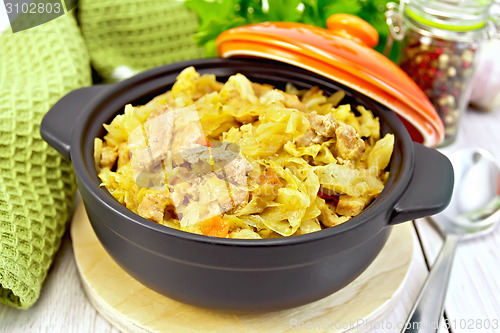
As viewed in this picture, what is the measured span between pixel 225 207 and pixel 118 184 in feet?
1.44

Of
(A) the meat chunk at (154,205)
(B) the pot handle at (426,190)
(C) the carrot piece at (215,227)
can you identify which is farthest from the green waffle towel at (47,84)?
(B) the pot handle at (426,190)

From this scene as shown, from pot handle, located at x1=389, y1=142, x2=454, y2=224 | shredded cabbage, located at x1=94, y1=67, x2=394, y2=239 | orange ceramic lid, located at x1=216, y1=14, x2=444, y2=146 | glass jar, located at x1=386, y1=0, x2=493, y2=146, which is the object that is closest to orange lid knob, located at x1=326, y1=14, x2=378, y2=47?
orange ceramic lid, located at x1=216, y1=14, x2=444, y2=146

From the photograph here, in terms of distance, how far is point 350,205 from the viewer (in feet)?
6.33

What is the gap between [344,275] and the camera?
1856 mm

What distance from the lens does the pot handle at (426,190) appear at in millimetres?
1811

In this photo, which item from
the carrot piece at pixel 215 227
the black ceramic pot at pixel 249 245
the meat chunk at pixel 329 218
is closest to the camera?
the black ceramic pot at pixel 249 245

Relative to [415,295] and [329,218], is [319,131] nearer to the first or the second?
[329,218]

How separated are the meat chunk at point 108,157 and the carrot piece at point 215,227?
1.81 feet

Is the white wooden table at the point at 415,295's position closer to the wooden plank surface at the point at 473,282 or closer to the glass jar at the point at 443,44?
the wooden plank surface at the point at 473,282

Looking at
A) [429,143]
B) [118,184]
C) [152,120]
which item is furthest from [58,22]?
[429,143]

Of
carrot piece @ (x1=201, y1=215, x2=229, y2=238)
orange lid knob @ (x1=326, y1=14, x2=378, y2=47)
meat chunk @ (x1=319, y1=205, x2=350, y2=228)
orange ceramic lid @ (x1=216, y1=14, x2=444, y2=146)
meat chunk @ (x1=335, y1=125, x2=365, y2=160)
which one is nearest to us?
carrot piece @ (x1=201, y1=215, x2=229, y2=238)

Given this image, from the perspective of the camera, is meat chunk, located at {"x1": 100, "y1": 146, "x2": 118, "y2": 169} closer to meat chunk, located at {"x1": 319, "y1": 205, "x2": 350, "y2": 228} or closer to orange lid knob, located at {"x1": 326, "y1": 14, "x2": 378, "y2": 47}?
meat chunk, located at {"x1": 319, "y1": 205, "x2": 350, "y2": 228}

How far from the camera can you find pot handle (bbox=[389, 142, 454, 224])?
5.94ft

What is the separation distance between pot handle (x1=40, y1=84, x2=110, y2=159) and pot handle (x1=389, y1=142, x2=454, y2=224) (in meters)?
1.31
